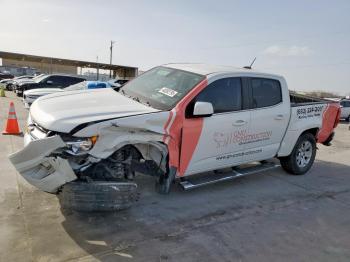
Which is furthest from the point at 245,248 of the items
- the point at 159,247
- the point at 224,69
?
the point at 224,69

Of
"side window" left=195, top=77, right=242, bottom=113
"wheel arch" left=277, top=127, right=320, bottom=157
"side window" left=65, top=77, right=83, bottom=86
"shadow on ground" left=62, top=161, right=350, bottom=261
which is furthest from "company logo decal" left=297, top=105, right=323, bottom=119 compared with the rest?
"side window" left=65, top=77, right=83, bottom=86

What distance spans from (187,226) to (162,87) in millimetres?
1976

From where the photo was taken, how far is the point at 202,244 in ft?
12.4

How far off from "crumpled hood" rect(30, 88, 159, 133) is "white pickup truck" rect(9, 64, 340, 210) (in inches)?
0.5

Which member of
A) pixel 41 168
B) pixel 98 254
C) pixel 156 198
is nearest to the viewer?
pixel 98 254

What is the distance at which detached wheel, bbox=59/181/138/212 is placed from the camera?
3.67 m

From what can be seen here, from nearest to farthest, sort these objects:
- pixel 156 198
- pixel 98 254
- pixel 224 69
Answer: pixel 98 254 → pixel 156 198 → pixel 224 69

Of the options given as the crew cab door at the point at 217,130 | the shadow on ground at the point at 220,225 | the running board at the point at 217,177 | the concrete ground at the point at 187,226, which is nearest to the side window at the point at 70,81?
the concrete ground at the point at 187,226

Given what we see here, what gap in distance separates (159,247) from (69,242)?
0.96 meters

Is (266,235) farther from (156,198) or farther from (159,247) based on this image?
(156,198)

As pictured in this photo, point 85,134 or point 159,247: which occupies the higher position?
point 85,134

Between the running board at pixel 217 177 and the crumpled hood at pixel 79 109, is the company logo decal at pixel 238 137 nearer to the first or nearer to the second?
the running board at pixel 217 177

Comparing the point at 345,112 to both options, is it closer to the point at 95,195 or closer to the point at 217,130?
the point at 217,130

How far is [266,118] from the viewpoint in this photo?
5.55 metres
